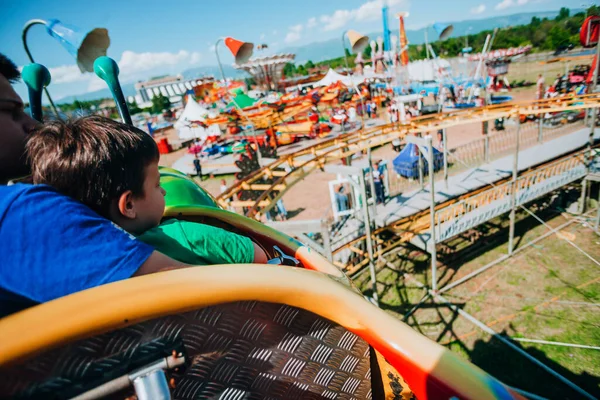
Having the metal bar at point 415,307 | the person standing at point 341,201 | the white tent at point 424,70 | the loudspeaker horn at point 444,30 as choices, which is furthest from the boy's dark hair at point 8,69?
the white tent at point 424,70

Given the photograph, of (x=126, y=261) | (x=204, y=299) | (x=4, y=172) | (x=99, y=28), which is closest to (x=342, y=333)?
(x=204, y=299)

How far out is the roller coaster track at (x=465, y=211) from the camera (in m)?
7.40

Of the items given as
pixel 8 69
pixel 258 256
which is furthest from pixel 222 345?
pixel 8 69

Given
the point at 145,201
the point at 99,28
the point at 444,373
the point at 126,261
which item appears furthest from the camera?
the point at 99,28

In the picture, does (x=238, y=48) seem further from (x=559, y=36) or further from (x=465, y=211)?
(x=559, y=36)

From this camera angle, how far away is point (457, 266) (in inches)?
320

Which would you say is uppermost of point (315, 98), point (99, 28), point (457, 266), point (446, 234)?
point (99, 28)

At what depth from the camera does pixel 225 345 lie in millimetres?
931

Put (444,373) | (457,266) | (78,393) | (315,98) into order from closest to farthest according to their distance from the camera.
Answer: (78,393) → (444,373) → (457,266) → (315,98)

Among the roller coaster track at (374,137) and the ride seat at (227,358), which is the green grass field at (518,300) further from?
the ride seat at (227,358)

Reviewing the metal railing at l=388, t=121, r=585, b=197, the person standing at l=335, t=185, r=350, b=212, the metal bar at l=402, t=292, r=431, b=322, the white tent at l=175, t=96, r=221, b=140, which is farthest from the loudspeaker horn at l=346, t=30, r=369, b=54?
the metal bar at l=402, t=292, r=431, b=322

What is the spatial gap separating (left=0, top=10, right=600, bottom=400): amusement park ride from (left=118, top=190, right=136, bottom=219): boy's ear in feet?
0.98

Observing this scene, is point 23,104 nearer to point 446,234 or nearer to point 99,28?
point 99,28

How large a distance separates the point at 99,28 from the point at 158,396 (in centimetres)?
223
